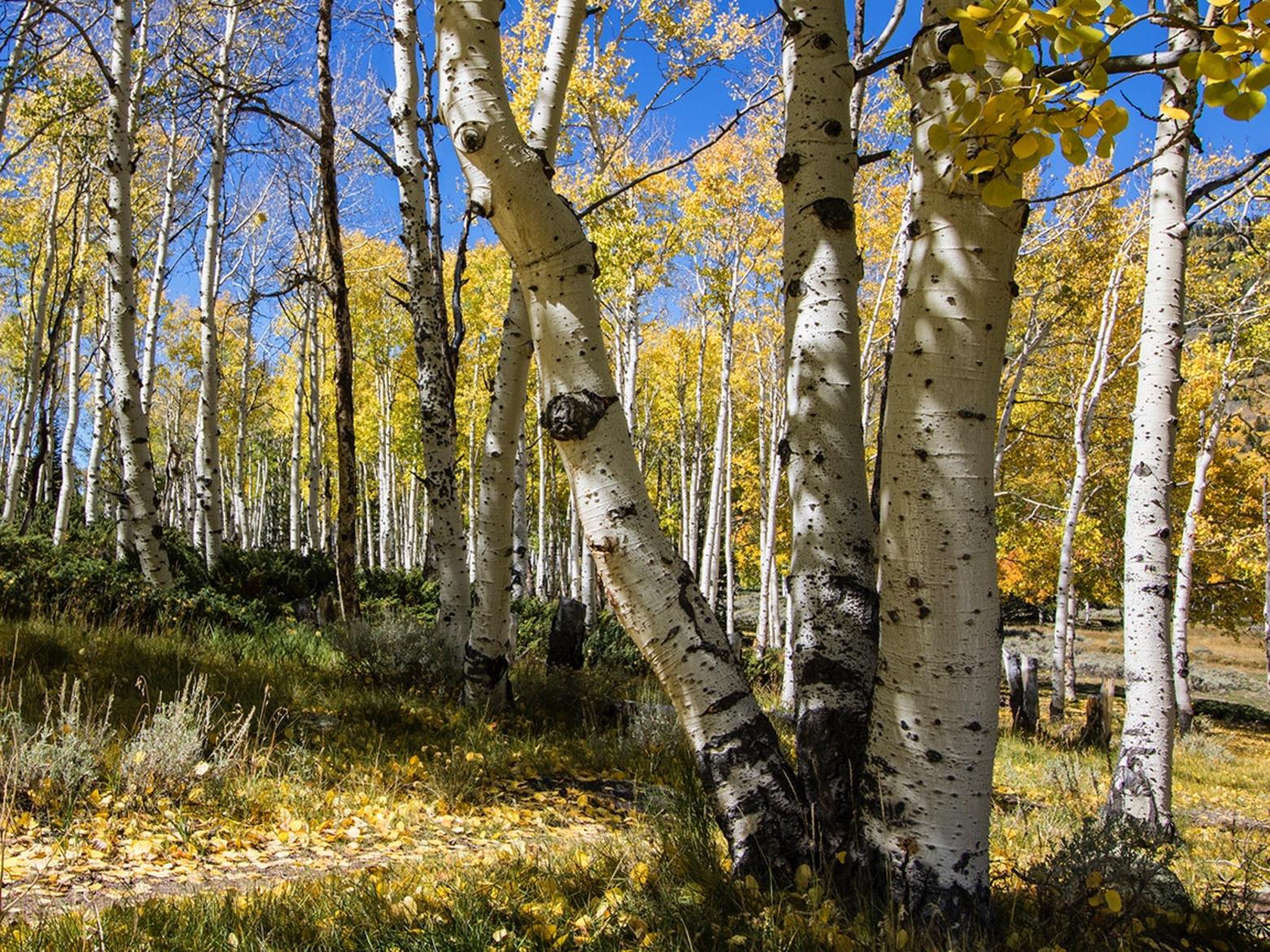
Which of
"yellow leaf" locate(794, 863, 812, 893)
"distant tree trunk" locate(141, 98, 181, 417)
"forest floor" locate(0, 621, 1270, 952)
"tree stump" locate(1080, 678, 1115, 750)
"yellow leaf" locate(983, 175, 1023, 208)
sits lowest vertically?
"tree stump" locate(1080, 678, 1115, 750)

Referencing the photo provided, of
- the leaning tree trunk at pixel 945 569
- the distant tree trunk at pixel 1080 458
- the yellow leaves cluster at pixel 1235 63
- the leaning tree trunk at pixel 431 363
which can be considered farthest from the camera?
the distant tree trunk at pixel 1080 458

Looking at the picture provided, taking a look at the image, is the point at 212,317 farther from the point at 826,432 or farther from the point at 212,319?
the point at 826,432

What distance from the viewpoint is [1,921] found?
2.15 m

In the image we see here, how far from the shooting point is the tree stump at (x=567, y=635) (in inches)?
334


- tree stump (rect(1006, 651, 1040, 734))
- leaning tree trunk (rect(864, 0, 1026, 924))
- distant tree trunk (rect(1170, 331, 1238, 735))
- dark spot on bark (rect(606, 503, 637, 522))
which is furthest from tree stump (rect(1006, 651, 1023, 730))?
dark spot on bark (rect(606, 503, 637, 522))

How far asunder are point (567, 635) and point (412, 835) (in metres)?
4.93

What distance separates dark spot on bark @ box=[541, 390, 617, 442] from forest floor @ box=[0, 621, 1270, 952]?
132 centimetres

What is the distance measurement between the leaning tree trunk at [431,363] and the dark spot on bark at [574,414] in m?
3.99

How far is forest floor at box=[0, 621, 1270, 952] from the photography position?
2131 millimetres

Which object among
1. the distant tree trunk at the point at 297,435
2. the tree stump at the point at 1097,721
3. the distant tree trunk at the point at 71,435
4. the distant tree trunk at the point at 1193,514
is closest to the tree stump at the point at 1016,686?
the tree stump at the point at 1097,721

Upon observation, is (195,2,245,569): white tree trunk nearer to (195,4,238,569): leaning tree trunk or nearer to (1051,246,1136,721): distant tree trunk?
(195,4,238,569): leaning tree trunk

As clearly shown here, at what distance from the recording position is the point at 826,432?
2473mm

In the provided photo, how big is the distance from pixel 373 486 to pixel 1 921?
3738 centimetres

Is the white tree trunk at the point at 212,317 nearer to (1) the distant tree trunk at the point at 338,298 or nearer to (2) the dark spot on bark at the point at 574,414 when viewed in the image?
(1) the distant tree trunk at the point at 338,298
